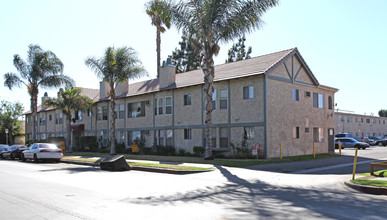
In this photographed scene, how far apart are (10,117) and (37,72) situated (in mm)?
23944

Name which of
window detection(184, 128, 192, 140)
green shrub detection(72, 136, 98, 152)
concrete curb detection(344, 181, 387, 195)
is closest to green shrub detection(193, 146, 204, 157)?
window detection(184, 128, 192, 140)

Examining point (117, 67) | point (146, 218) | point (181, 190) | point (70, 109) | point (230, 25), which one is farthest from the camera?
point (70, 109)

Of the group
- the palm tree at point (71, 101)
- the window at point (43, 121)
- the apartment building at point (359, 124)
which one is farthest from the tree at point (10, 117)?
the apartment building at point (359, 124)

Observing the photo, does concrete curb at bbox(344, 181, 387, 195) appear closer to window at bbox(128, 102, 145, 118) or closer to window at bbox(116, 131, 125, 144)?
window at bbox(128, 102, 145, 118)

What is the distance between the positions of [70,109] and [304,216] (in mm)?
32083

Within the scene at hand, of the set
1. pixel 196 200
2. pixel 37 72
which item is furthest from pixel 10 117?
pixel 196 200

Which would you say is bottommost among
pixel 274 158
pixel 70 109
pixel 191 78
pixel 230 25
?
pixel 274 158

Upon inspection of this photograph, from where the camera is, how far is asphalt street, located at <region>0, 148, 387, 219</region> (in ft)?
23.6

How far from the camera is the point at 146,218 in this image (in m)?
6.77

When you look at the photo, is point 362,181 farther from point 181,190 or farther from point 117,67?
point 117,67

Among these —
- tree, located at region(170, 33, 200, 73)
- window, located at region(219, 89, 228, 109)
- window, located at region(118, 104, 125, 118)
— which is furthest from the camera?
tree, located at region(170, 33, 200, 73)

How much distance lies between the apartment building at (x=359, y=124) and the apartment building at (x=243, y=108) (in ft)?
89.7

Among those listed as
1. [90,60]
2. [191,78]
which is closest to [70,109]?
[90,60]

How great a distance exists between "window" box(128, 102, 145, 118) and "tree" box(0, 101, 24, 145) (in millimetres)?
30269
